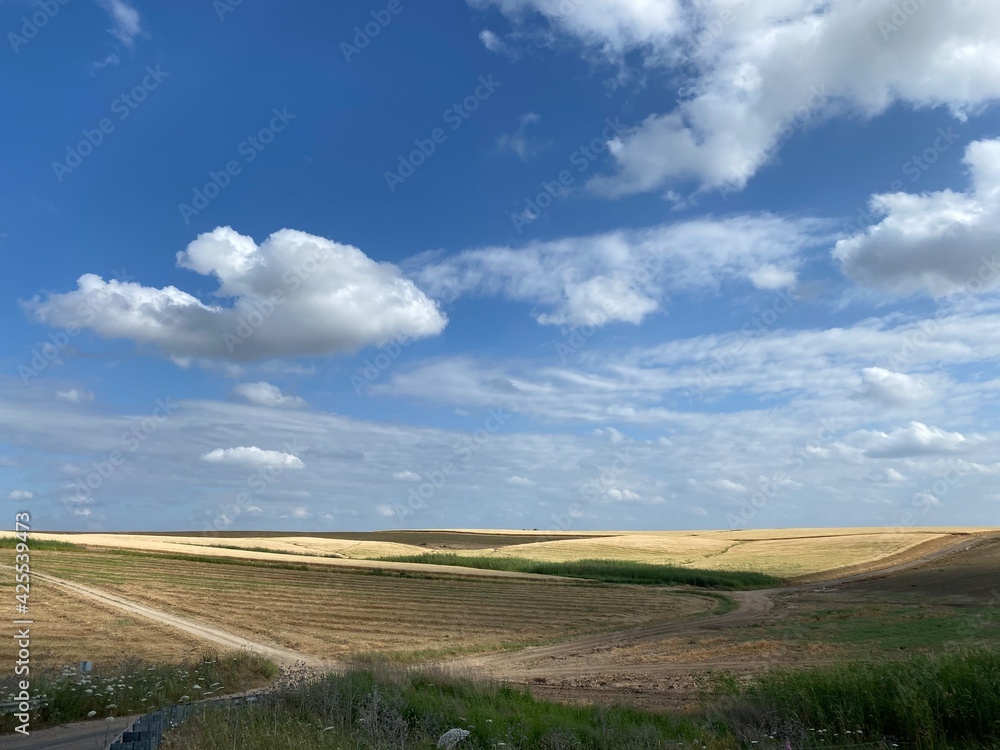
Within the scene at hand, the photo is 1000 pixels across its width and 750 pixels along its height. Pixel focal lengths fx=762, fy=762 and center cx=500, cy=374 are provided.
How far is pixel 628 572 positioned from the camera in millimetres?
52156

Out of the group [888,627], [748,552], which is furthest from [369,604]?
[748,552]

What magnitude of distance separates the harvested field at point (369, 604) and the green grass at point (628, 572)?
525 centimetres

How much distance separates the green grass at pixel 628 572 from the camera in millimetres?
49938

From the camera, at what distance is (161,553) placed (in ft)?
172

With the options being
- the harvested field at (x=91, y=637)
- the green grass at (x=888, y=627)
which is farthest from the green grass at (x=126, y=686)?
the green grass at (x=888, y=627)

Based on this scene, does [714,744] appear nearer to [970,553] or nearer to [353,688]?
[353,688]

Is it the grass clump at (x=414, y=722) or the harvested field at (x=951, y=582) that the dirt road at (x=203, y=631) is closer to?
the grass clump at (x=414, y=722)

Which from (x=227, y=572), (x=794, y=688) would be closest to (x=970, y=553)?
(x=227, y=572)

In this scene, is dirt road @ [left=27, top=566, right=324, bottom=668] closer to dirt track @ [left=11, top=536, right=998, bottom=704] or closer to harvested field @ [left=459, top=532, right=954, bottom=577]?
dirt track @ [left=11, top=536, right=998, bottom=704]

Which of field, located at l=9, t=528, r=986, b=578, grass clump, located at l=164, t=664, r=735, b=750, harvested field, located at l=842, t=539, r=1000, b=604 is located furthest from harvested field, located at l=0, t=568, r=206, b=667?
harvested field, located at l=842, t=539, r=1000, b=604

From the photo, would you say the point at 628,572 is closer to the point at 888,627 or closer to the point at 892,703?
the point at 888,627

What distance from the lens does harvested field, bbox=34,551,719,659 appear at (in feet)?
81.6

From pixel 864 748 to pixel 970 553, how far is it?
60.4 meters

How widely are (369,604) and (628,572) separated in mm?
25001
